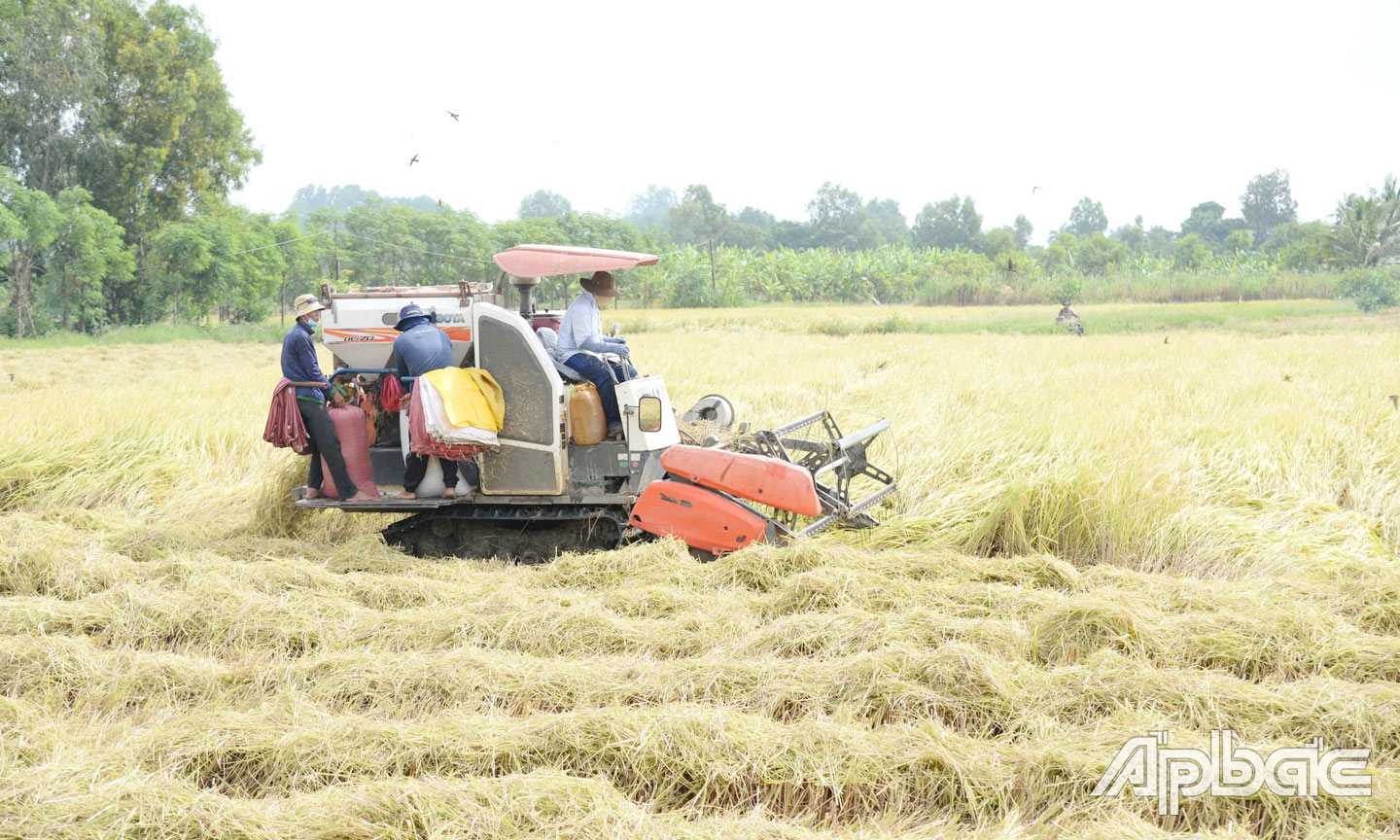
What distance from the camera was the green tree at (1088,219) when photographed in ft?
353

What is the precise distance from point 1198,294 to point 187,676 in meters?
39.4

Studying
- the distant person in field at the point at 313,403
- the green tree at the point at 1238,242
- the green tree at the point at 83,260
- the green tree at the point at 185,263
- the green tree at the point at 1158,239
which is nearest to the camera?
the distant person in field at the point at 313,403

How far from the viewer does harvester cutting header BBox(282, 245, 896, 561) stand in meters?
5.89

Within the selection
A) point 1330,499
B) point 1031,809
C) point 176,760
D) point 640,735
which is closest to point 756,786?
point 640,735

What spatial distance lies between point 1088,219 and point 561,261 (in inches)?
4449

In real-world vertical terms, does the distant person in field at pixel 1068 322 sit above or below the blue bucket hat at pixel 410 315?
below

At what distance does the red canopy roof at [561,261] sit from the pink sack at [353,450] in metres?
1.42

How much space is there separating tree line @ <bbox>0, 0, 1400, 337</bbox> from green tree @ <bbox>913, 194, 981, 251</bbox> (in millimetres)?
30028

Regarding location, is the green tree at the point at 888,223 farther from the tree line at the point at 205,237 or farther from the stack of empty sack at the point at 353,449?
the stack of empty sack at the point at 353,449

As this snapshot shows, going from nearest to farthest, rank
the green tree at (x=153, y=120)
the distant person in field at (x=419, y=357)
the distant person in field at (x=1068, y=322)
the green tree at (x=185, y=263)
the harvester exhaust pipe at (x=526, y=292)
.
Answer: the distant person in field at (x=419, y=357)
the harvester exhaust pipe at (x=526, y=292)
the distant person in field at (x=1068, y=322)
the green tree at (x=185, y=263)
the green tree at (x=153, y=120)

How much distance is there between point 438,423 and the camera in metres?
5.89

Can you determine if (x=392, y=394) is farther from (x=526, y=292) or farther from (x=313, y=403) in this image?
(x=526, y=292)

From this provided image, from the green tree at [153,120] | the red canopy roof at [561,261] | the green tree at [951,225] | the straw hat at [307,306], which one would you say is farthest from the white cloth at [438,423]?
the green tree at [951,225]

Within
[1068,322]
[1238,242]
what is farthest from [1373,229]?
[1068,322]
